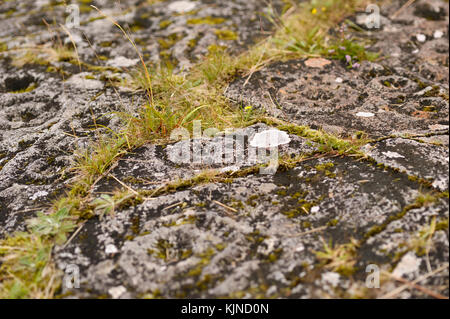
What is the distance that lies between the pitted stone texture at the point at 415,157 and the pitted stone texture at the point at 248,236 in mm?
89

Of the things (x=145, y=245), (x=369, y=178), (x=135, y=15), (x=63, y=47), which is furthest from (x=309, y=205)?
(x=135, y=15)

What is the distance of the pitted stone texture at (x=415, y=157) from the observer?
208 cm

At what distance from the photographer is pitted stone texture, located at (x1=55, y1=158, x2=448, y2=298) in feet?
5.74

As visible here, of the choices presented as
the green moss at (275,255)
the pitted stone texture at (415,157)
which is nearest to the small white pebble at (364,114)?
the pitted stone texture at (415,157)

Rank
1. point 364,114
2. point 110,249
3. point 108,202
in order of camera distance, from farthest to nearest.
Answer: point 364,114
point 108,202
point 110,249

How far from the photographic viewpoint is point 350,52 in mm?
3537

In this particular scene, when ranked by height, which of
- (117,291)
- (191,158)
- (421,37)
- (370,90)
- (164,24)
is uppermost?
(164,24)

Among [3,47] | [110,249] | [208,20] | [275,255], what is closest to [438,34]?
[208,20]

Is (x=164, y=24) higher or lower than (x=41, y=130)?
higher

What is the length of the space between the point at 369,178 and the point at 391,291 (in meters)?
0.72

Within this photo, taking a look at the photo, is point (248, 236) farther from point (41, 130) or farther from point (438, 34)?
point (438, 34)

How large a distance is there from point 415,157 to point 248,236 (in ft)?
3.73

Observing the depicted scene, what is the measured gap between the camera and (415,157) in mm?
2246
